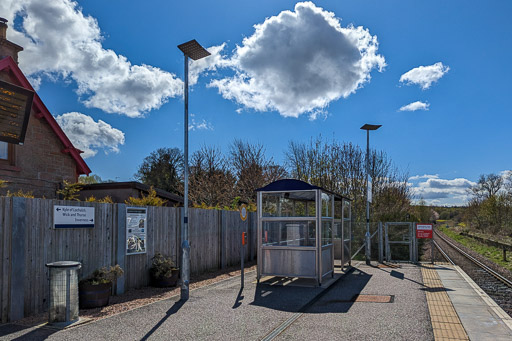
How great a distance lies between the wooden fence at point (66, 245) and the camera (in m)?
7.26

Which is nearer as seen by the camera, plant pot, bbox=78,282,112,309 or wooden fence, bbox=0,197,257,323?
wooden fence, bbox=0,197,257,323

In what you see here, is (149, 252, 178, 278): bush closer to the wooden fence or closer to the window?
the wooden fence

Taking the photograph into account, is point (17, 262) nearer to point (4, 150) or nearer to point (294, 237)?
point (294, 237)

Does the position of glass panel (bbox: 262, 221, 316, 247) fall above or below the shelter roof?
below

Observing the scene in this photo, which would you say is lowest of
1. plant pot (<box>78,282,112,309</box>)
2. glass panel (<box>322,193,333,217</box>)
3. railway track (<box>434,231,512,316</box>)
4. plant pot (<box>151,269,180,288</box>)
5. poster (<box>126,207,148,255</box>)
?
railway track (<box>434,231,512,316</box>)

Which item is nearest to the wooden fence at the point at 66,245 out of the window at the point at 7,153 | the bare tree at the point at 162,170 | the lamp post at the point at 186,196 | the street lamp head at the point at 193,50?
the lamp post at the point at 186,196

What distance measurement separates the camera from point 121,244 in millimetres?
9922

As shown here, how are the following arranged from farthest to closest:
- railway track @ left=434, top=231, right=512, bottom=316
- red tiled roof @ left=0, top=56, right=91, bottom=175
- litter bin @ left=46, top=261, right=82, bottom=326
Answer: red tiled roof @ left=0, top=56, right=91, bottom=175, railway track @ left=434, top=231, right=512, bottom=316, litter bin @ left=46, top=261, right=82, bottom=326

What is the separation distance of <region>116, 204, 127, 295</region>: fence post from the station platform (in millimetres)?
1438

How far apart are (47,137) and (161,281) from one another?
829cm

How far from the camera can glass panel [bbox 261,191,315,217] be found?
12.6m

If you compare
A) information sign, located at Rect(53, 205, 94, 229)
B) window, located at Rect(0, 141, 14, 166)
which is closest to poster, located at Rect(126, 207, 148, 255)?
information sign, located at Rect(53, 205, 94, 229)

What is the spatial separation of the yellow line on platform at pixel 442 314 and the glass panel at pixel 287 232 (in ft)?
11.0

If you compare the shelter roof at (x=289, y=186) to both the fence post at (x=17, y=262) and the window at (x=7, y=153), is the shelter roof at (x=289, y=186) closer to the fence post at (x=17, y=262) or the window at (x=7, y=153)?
the fence post at (x=17, y=262)
